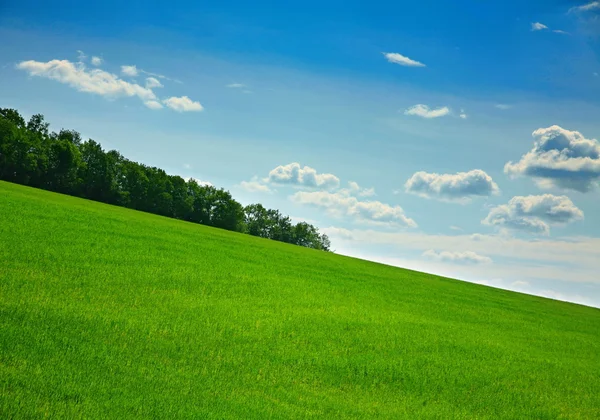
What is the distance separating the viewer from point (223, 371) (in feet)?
36.0

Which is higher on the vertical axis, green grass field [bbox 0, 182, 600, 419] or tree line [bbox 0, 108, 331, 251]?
tree line [bbox 0, 108, 331, 251]

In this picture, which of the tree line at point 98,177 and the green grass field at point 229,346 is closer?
the green grass field at point 229,346

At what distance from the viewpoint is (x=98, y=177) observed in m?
93.4

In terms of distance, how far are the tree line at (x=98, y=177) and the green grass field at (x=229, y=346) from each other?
58.4 meters

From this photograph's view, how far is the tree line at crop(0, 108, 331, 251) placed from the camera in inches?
3027

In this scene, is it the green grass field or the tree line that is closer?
the green grass field

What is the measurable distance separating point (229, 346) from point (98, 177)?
8870 centimetres

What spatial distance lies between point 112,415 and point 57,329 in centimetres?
387

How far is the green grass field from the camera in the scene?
30.5ft

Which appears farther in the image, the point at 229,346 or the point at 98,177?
the point at 98,177

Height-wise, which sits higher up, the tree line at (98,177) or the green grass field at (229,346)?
the tree line at (98,177)

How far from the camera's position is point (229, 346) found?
1259 centimetres

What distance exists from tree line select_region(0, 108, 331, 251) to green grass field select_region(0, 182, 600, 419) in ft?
192

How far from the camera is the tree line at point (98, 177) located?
3027 inches
